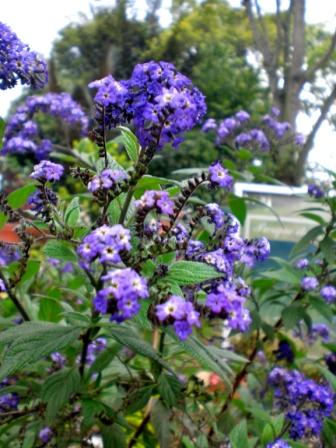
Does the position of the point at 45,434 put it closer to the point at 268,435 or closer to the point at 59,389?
the point at 59,389

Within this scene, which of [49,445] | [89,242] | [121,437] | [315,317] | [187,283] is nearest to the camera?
[89,242]

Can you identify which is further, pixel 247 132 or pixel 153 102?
pixel 247 132

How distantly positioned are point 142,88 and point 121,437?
94 centimetres

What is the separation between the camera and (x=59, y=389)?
160 cm

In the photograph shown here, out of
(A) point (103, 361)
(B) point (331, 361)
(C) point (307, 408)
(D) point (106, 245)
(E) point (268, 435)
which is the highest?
(D) point (106, 245)

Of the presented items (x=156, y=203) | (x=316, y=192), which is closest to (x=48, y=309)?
(x=156, y=203)

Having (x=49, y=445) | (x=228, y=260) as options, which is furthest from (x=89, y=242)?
(x=49, y=445)

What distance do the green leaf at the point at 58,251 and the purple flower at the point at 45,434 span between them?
71 centimetres

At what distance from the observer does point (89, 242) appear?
1151 millimetres

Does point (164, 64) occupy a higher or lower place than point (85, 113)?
higher

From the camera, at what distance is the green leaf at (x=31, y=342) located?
1361mm

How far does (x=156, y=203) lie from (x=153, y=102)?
226mm

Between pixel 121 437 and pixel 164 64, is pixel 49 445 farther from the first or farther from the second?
pixel 164 64

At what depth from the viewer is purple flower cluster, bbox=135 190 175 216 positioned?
122cm
